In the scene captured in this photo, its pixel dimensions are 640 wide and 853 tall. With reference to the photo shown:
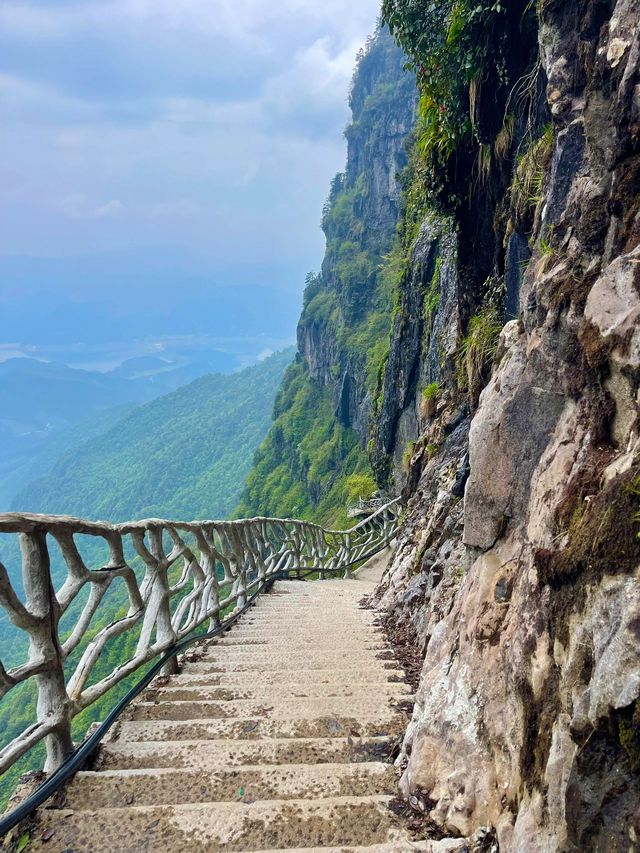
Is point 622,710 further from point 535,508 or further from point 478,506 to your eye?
point 478,506

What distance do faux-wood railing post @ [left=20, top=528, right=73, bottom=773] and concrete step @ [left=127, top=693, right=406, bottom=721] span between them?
649 mm

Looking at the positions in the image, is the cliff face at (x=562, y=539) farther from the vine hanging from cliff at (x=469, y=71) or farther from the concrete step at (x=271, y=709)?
the vine hanging from cliff at (x=469, y=71)

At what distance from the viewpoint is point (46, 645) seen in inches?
99.6

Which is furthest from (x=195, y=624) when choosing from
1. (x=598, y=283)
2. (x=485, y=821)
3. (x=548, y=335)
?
(x=598, y=283)

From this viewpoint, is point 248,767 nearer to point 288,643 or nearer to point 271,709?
point 271,709

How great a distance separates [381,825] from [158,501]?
119m

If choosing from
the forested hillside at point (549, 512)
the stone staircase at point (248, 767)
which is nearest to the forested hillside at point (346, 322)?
Answer: the forested hillside at point (549, 512)

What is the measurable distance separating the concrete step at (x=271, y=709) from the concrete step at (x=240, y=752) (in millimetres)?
310

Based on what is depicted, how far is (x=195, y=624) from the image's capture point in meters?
4.61

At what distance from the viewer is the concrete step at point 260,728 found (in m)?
2.93

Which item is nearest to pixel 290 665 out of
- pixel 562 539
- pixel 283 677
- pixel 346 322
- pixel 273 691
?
pixel 283 677

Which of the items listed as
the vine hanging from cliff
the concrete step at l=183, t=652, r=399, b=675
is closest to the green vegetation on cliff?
the vine hanging from cliff

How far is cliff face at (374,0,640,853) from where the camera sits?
1492mm

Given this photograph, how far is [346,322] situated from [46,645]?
60.8 m
